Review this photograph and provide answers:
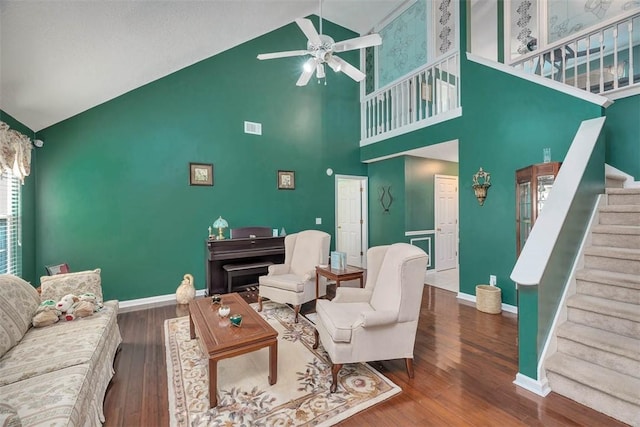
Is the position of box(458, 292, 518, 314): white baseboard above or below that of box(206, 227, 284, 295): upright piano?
below

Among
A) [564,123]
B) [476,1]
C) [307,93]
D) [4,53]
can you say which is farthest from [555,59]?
[4,53]

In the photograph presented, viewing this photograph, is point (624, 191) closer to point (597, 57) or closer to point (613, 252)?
point (613, 252)

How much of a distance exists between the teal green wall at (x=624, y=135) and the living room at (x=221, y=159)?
12 mm

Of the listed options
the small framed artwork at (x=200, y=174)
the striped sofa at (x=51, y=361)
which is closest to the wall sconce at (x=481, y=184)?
the small framed artwork at (x=200, y=174)

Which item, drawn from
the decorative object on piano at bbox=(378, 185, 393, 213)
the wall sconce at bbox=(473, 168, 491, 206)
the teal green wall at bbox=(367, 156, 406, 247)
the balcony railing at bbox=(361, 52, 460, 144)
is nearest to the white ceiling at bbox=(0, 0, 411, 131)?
the balcony railing at bbox=(361, 52, 460, 144)

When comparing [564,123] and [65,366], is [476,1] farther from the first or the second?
[65,366]

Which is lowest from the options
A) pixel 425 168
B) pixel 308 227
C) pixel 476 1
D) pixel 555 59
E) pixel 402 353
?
pixel 402 353

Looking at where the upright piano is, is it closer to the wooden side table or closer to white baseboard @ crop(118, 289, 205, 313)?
white baseboard @ crop(118, 289, 205, 313)

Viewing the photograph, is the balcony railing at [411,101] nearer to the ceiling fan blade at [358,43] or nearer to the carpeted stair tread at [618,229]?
the ceiling fan blade at [358,43]

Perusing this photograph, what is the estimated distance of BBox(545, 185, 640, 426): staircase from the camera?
1.75 meters

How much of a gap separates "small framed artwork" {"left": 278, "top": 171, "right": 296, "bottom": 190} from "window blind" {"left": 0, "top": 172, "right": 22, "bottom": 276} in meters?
3.35

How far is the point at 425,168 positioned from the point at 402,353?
4.41 m

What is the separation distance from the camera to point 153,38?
118 inches

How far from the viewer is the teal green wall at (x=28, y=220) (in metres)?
3.21
